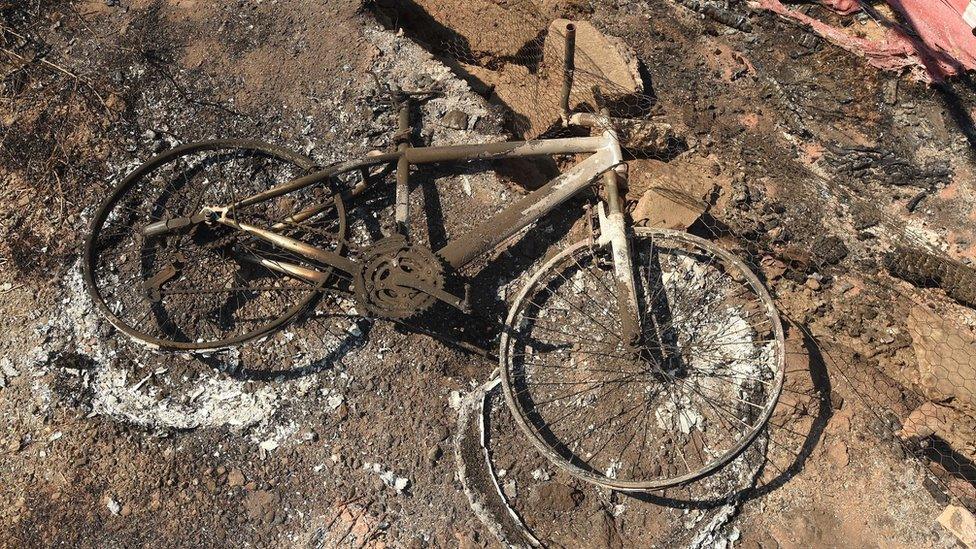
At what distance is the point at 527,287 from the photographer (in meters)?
3.76

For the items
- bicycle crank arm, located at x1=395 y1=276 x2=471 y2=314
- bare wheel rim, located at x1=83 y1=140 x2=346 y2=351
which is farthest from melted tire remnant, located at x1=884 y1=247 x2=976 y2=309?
bare wheel rim, located at x1=83 y1=140 x2=346 y2=351

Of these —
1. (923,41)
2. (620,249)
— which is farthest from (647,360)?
(923,41)

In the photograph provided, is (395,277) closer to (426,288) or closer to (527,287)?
(426,288)

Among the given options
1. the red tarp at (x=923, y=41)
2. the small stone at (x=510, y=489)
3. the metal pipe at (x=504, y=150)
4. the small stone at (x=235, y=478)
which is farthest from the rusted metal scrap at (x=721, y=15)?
the small stone at (x=235, y=478)

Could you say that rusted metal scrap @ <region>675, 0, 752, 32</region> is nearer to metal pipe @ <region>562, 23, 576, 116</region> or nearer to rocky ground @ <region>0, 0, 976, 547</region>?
rocky ground @ <region>0, 0, 976, 547</region>

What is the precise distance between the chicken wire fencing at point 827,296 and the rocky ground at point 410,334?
19 mm

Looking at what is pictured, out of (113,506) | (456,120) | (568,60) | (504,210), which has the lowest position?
(113,506)

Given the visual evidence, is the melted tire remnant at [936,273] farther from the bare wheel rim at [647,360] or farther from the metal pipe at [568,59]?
the metal pipe at [568,59]

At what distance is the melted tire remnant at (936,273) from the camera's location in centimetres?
419

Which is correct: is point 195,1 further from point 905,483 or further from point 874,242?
point 905,483

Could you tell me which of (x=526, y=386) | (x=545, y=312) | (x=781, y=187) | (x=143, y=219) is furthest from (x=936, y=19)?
(x=143, y=219)

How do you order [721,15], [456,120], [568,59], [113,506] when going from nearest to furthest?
1. [113,506]
2. [568,59]
3. [456,120]
4. [721,15]

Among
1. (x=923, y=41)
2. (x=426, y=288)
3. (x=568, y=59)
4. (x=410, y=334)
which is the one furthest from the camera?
(x=923, y=41)

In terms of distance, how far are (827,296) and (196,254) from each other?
4.12 metres
